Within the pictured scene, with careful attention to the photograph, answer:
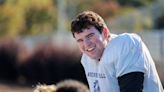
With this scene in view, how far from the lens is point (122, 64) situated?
4535 mm

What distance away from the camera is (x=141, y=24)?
139 ft

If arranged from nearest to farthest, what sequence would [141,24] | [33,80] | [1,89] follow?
[1,89], [33,80], [141,24]

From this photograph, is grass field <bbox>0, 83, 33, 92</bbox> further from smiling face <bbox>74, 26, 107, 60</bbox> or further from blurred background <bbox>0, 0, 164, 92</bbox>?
smiling face <bbox>74, 26, 107, 60</bbox>

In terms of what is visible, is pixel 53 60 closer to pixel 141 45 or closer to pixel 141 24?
pixel 141 45

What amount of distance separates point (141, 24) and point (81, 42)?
38028mm

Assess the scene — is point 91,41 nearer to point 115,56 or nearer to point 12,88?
point 115,56

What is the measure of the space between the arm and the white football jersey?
29 mm

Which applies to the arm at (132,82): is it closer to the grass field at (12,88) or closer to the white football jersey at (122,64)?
the white football jersey at (122,64)

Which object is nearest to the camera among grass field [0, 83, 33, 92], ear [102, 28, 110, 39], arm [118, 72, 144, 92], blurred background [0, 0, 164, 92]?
arm [118, 72, 144, 92]

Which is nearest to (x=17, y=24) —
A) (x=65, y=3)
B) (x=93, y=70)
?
(x=65, y=3)

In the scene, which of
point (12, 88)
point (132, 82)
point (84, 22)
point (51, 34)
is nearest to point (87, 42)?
point (84, 22)

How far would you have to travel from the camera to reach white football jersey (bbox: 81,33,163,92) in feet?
14.9

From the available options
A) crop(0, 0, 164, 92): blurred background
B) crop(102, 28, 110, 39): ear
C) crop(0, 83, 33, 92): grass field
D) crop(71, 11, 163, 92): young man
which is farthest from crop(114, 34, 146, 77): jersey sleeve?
crop(0, 83, 33, 92): grass field

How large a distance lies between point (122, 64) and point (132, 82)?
0.17 meters
